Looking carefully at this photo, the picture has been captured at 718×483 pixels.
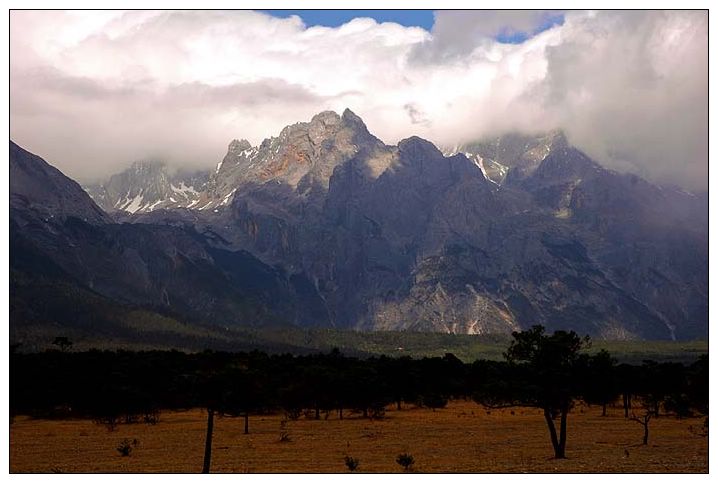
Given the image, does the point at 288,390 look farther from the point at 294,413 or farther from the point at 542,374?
the point at 542,374

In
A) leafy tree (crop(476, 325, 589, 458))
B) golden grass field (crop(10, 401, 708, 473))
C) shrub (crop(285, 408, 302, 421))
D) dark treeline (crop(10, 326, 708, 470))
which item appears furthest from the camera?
shrub (crop(285, 408, 302, 421))

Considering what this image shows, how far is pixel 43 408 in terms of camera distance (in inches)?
6211

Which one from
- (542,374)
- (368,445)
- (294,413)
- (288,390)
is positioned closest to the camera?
(542,374)

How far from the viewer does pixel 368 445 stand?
331ft

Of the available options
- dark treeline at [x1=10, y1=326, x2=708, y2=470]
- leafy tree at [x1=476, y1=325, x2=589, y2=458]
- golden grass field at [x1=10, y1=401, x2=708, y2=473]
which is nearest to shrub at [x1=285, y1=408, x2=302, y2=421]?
dark treeline at [x1=10, y1=326, x2=708, y2=470]

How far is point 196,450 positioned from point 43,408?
244 ft

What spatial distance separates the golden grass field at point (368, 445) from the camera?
78.2 metres

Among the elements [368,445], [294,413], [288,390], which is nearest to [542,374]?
[368,445]

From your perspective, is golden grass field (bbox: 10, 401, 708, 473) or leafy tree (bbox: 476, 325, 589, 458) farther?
golden grass field (bbox: 10, 401, 708, 473)

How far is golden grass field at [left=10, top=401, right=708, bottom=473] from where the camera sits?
257 feet

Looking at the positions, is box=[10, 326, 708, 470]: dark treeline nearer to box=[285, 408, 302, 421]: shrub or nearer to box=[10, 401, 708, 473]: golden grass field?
box=[285, 408, 302, 421]: shrub

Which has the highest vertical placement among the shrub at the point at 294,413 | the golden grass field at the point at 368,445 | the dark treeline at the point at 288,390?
the dark treeline at the point at 288,390

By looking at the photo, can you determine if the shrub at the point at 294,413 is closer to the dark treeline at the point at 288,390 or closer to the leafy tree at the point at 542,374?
the dark treeline at the point at 288,390

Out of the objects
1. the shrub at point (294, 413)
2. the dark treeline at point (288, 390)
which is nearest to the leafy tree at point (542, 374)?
the dark treeline at point (288, 390)
